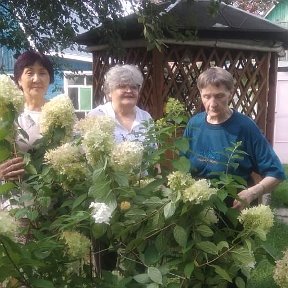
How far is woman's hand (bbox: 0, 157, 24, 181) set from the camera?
5.48ft

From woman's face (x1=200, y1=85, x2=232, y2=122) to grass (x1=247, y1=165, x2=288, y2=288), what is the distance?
0.74 meters

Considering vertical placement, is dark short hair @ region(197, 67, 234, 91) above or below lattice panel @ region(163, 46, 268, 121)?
above

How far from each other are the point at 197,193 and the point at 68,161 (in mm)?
418

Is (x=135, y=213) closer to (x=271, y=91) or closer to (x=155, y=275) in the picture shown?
(x=155, y=275)

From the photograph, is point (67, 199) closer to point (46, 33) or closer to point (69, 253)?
point (69, 253)

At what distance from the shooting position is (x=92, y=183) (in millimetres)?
1624

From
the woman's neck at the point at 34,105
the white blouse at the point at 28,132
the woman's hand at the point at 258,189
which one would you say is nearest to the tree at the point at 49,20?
the woman's neck at the point at 34,105

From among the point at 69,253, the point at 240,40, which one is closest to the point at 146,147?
the point at 69,253

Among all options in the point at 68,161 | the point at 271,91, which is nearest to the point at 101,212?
the point at 68,161

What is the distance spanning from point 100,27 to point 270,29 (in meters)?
1.82

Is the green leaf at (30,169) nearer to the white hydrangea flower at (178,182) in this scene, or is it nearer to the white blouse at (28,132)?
the white blouse at (28,132)

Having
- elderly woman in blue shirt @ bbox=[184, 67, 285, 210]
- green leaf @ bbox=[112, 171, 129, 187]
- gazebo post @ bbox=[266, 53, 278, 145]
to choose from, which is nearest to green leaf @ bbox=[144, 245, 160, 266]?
green leaf @ bbox=[112, 171, 129, 187]

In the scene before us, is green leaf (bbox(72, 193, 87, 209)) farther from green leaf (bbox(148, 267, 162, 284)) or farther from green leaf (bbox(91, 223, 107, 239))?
green leaf (bbox(148, 267, 162, 284))

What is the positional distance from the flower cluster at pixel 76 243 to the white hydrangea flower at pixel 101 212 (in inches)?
3.7
